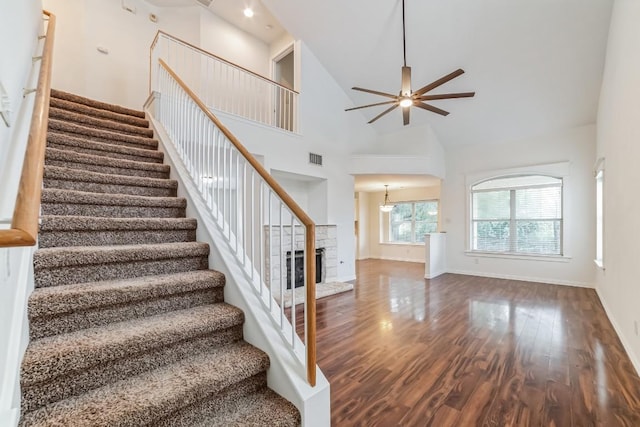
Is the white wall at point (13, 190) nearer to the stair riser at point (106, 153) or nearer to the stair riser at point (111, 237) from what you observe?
the stair riser at point (111, 237)

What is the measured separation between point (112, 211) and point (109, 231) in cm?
29

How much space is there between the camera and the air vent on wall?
18.5ft

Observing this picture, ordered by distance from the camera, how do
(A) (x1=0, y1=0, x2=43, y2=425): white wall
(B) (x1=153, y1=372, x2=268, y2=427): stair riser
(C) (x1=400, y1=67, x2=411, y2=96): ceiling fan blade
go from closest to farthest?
(A) (x1=0, y1=0, x2=43, y2=425): white wall, (B) (x1=153, y1=372, x2=268, y2=427): stair riser, (C) (x1=400, y1=67, x2=411, y2=96): ceiling fan blade

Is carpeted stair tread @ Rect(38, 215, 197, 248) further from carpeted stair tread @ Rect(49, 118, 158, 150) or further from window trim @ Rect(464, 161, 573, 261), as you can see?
window trim @ Rect(464, 161, 573, 261)

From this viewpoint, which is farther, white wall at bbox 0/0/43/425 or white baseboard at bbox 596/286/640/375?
white baseboard at bbox 596/286/640/375

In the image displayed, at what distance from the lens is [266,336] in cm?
161

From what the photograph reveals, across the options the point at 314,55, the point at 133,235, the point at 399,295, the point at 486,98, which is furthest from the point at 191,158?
the point at 486,98

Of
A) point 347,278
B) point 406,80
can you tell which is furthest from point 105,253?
point 347,278

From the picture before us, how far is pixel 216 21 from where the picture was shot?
605cm

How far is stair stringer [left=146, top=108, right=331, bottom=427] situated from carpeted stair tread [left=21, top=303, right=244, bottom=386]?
4.2 inches

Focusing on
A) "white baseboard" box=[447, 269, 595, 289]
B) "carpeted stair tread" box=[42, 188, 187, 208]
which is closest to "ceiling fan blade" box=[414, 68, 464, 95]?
"carpeted stair tread" box=[42, 188, 187, 208]

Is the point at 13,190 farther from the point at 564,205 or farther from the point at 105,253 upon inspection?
the point at 564,205

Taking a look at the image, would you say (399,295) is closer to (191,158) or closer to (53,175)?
(191,158)

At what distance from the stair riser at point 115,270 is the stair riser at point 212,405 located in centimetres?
95
